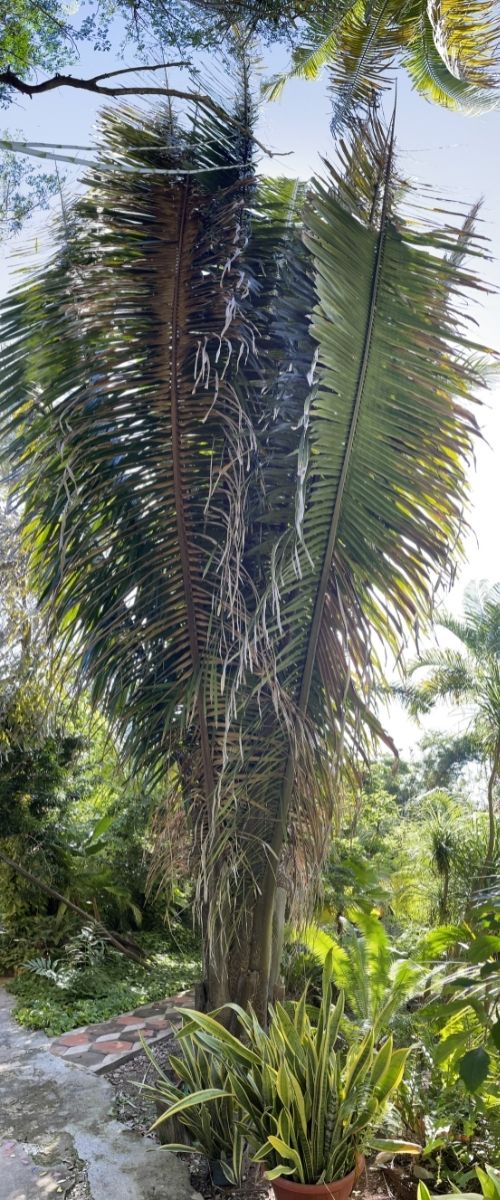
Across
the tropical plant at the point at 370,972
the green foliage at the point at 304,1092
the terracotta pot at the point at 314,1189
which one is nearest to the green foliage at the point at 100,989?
the tropical plant at the point at 370,972

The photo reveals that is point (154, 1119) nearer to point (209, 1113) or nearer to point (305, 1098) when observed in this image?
point (209, 1113)

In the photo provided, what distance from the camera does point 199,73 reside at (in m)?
3.37

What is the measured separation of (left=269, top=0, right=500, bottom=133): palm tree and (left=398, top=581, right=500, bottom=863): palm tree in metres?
4.07

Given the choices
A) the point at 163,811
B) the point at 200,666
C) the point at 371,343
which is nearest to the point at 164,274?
the point at 371,343

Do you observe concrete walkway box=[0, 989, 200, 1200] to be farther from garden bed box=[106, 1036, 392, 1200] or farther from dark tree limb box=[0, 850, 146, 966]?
dark tree limb box=[0, 850, 146, 966]

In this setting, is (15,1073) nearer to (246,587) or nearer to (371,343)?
(246,587)

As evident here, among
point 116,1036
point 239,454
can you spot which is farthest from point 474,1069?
point 116,1036

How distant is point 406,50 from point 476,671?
5912mm

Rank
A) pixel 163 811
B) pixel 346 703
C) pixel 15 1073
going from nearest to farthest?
pixel 346 703 → pixel 163 811 → pixel 15 1073

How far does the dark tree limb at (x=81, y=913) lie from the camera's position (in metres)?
6.50

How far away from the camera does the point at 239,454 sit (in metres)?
3.07

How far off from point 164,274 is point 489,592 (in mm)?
6571

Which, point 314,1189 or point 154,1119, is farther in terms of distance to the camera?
point 154,1119

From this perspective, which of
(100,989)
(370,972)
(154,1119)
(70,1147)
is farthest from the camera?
(100,989)
